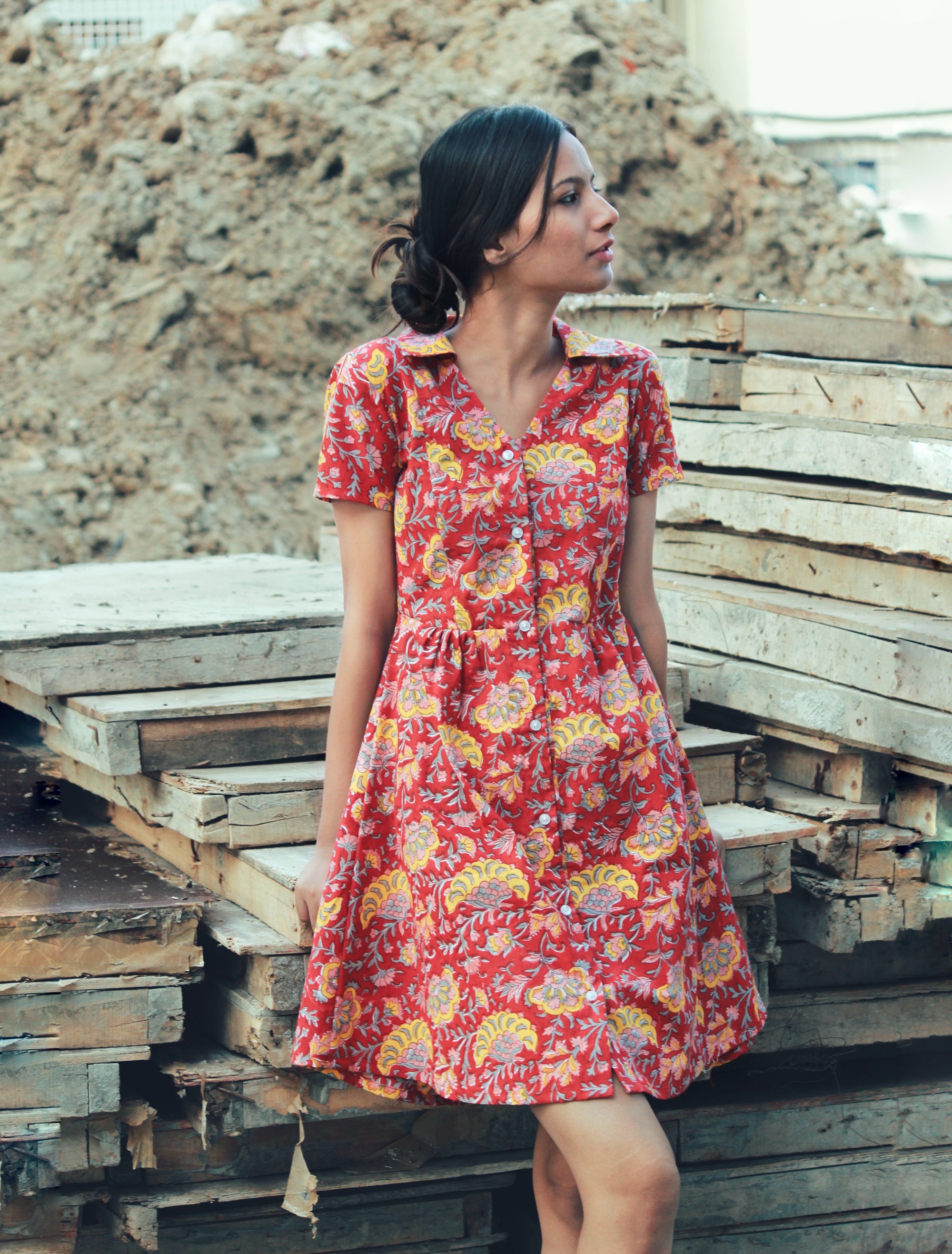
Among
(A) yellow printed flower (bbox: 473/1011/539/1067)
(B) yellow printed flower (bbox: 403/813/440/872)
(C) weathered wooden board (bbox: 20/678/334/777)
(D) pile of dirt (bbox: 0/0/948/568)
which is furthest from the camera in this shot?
(D) pile of dirt (bbox: 0/0/948/568)

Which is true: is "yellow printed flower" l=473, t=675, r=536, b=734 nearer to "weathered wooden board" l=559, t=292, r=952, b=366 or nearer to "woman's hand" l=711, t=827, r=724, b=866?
"woman's hand" l=711, t=827, r=724, b=866

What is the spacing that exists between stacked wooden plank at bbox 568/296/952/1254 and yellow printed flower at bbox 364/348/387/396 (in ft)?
4.46

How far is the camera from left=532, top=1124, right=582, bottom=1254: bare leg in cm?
233

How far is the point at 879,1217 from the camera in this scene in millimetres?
3260

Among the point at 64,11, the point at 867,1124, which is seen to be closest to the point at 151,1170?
the point at 867,1124

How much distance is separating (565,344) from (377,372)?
0.35m

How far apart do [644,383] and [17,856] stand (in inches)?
61.8

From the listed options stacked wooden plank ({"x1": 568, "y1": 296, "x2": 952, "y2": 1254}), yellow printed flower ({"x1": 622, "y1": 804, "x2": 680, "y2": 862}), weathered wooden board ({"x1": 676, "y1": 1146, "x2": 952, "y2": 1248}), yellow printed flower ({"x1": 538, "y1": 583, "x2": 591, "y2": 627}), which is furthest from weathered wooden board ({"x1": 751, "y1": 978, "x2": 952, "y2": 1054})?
yellow printed flower ({"x1": 538, "y1": 583, "x2": 591, "y2": 627})

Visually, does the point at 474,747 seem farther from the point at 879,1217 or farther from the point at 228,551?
the point at 228,551

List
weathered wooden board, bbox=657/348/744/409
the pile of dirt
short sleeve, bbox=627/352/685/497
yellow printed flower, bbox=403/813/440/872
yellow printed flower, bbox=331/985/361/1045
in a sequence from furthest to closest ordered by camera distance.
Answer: the pile of dirt < weathered wooden board, bbox=657/348/744/409 < short sleeve, bbox=627/352/685/497 < yellow printed flower, bbox=331/985/361/1045 < yellow printed flower, bbox=403/813/440/872

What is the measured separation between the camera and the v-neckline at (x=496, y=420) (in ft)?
7.42

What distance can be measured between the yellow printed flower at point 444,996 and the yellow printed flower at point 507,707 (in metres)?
0.38

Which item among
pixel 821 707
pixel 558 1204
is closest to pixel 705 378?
pixel 821 707

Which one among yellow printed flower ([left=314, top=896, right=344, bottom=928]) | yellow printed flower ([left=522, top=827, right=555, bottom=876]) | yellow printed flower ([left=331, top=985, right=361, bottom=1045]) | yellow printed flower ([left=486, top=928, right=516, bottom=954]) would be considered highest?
yellow printed flower ([left=522, top=827, right=555, bottom=876])
